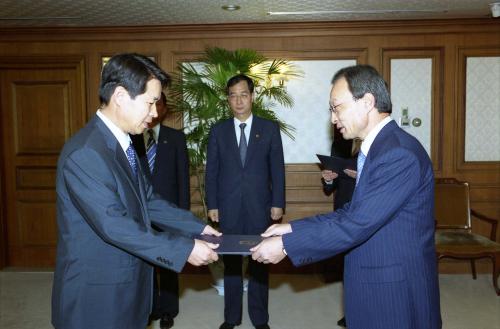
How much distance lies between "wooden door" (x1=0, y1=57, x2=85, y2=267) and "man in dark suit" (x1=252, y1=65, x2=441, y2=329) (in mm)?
4374

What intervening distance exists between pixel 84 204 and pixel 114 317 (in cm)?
45

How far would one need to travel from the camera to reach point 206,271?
19.2ft

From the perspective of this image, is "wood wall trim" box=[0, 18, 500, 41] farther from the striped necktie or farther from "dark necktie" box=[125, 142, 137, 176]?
"dark necktie" box=[125, 142, 137, 176]

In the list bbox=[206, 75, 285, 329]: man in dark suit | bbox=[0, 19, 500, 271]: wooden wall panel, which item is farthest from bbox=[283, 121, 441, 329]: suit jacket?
bbox=[0, 19, 500, 271]: wooden wall panel

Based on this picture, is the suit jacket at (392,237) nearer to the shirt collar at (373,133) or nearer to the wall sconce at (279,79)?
the shirt collar at (373,133)

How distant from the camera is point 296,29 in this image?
5648mm

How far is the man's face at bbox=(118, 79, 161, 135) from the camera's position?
82.4 inches

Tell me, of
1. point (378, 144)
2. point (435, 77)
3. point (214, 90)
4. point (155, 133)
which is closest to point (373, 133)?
point (378, 144)

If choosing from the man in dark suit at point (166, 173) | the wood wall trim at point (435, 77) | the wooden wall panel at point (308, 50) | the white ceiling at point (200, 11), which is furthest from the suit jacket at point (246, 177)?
the wood wall trim at point (435, 77)

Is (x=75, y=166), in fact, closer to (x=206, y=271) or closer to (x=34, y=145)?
(x=206, y=271)

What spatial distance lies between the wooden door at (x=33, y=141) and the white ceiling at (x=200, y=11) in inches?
23.2

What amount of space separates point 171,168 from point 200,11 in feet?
5.40

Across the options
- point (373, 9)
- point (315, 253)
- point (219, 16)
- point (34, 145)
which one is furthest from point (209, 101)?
point (315, 253)

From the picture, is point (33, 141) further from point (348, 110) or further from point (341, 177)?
point (348, 110)
